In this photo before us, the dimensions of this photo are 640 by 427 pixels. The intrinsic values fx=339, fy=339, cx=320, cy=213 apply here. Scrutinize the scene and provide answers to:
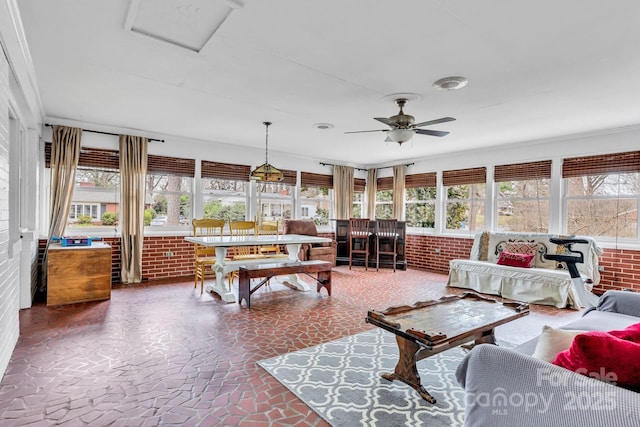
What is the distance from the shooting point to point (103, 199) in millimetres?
5195

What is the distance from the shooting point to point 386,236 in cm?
692

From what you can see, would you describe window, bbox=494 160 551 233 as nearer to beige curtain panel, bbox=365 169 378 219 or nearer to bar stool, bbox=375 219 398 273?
bar stool, bbox=375 219 398 273

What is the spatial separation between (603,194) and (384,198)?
417 cm

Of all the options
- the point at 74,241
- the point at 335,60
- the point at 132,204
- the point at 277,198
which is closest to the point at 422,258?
the point at 277,198

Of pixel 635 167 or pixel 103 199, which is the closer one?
pixel 635 167

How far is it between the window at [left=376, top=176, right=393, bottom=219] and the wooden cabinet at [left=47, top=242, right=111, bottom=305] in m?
5.76

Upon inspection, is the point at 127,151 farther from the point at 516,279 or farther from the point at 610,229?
the point at 610,229

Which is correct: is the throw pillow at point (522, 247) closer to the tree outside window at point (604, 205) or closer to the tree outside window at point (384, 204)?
the tree outside window at point (604, 205)

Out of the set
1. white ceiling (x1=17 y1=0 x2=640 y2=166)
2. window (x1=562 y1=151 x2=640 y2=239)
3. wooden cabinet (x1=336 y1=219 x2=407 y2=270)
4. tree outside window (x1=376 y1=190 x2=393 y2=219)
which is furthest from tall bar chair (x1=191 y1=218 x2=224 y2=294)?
window (x1=562 y1=151 x2=640 y2=239)

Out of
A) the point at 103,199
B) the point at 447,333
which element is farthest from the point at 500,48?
the point at 103,199

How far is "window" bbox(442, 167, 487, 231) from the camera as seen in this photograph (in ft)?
21.1

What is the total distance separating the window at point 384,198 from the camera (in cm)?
800

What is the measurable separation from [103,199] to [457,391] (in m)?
5.34

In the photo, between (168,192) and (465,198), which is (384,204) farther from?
(168,192)
